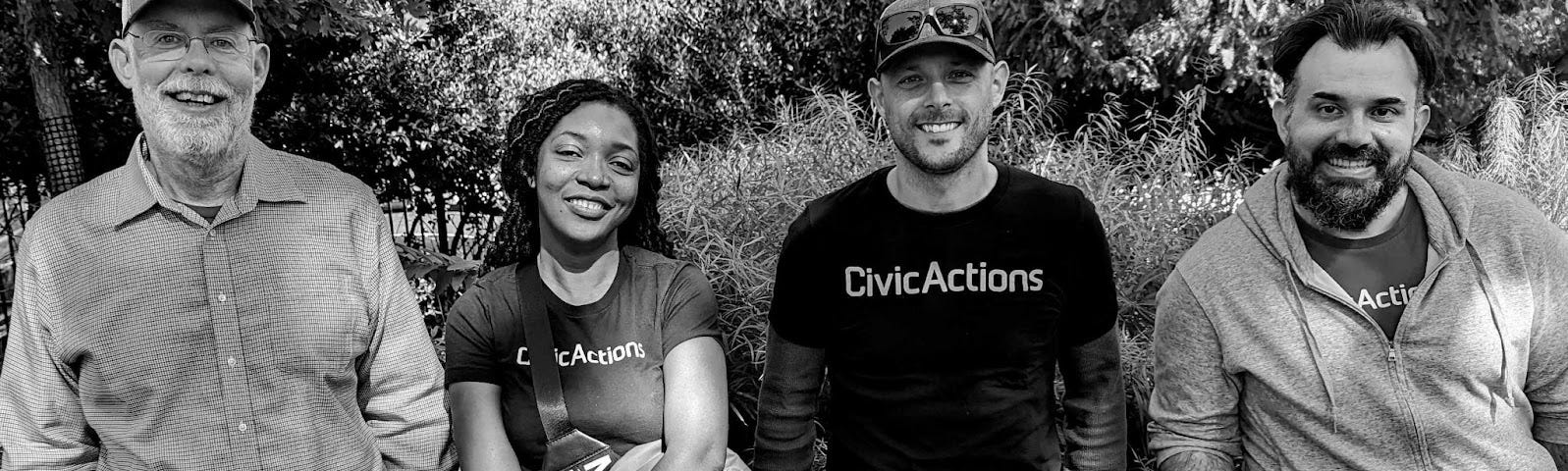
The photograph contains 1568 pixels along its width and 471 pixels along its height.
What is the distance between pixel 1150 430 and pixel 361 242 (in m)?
2.12

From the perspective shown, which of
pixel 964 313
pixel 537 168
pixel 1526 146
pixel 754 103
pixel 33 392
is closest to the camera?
pixel 33 392

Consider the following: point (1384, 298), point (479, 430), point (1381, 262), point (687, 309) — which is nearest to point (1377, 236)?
point (1381, 262)

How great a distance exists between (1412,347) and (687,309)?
1.75 metres

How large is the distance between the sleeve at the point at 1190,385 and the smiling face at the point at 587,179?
4.74ft

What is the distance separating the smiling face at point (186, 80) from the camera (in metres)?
2.41

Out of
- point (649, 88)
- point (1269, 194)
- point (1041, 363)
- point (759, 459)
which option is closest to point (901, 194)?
point (1041, 363)

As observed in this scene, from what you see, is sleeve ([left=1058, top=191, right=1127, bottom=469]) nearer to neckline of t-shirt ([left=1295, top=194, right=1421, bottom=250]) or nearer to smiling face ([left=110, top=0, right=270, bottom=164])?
neckline of t-shirt ([left=1295, top=194, right=1421, bottom=250])

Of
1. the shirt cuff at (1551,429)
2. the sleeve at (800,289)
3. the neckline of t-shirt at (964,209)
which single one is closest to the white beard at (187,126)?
the sleeve at (800,289)

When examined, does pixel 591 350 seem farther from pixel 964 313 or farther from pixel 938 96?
pixel 938 96

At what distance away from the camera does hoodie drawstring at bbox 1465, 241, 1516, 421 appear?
8.14ft

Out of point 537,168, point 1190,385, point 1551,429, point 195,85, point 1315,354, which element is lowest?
point 1551,429

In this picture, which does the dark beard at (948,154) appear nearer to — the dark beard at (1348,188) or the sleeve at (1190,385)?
the sleeve at (1190,385)

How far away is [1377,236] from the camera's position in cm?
263

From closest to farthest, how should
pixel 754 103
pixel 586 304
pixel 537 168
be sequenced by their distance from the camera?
pixel 586 304 < pixel 537 168 < pixel 754 103
